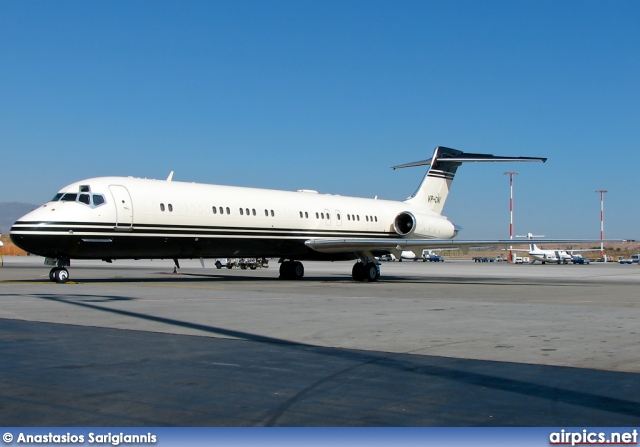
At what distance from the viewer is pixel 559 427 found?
5.30 metres

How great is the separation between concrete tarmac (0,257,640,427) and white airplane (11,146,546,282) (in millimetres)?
7195

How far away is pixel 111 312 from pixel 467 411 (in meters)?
9.48

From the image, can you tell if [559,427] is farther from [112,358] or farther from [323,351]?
[112,358]

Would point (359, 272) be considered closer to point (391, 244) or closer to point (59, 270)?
point (391, 244)

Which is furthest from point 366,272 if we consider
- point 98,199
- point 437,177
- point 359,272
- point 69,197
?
point 69,197

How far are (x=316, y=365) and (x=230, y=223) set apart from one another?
1815cm

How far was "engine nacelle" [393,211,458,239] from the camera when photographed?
32.6m

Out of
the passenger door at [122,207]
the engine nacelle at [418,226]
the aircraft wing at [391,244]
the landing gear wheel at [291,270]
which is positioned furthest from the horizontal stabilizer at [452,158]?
the passenger door at [122,207]

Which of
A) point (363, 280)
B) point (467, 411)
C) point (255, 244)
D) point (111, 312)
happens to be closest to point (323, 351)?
point (467, 411)

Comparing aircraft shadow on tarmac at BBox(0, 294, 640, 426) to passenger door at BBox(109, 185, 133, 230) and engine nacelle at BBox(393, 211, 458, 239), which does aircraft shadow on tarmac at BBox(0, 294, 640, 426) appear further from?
engine nacelle at BBox(393, 211, 458, 239)

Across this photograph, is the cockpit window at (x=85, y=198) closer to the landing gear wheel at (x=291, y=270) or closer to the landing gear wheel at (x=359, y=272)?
the landing gear wheel at (x=291, y=270)

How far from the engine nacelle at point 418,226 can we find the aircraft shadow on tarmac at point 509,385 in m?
23.3

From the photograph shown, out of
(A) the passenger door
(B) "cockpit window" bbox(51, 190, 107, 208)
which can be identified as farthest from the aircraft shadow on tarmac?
(B) "cockpit window" bbox(51, 190, 107, 208)

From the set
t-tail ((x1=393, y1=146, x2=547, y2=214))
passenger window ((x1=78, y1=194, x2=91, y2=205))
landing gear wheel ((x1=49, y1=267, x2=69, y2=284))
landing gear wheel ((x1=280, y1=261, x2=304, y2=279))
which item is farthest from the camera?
t-tail ((x1=393, y1=146, x2=547, y2=214))
